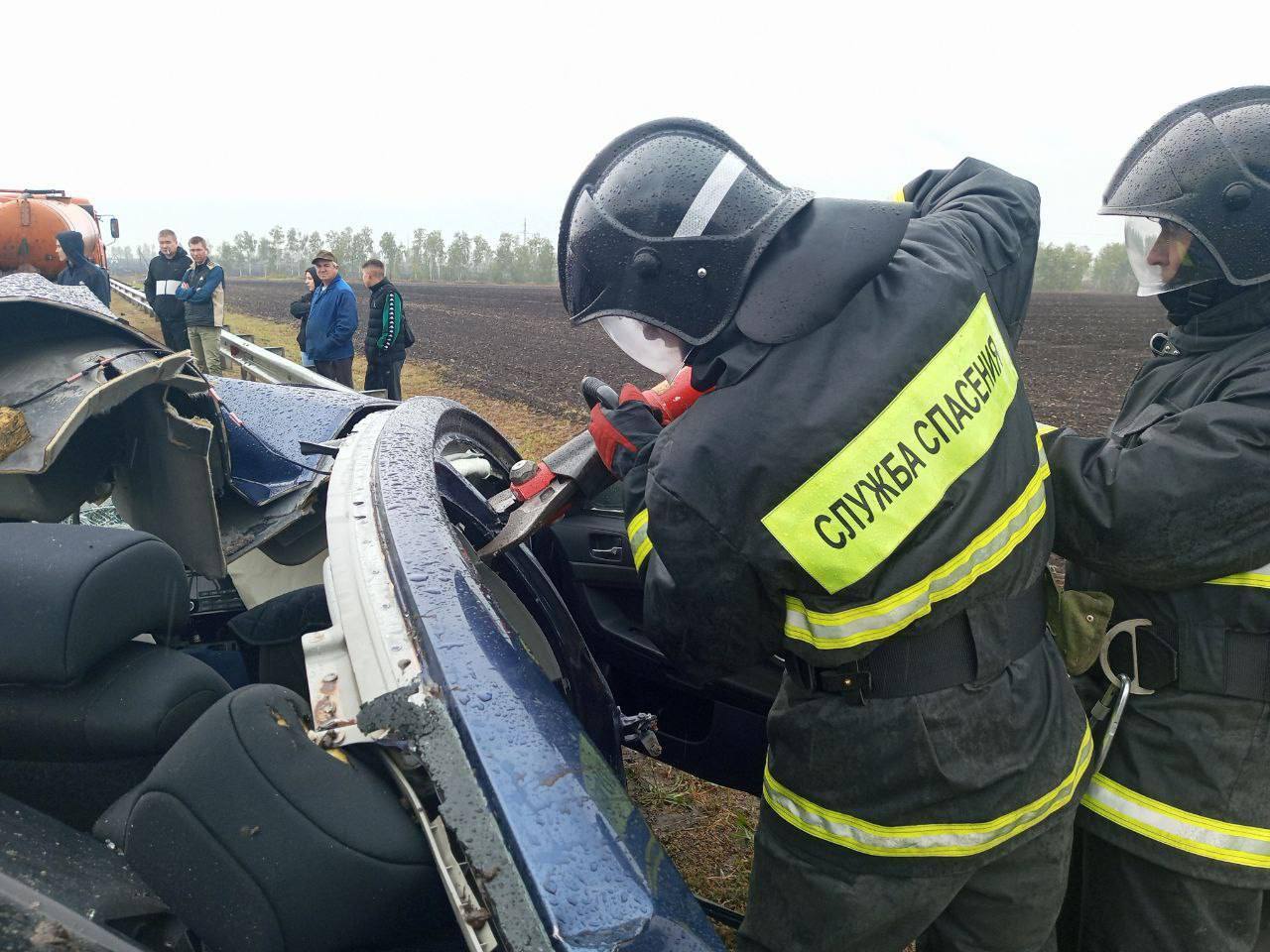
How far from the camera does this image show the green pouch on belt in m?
1.85

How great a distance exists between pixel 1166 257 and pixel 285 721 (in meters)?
2.16

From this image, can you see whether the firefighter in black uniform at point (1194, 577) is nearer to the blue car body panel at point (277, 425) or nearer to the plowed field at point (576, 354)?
the blue car body panel at point (277, 425)

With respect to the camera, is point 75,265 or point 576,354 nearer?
point 75,265

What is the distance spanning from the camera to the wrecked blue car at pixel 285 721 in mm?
984

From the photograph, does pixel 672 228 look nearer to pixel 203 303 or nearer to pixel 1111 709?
pixel 1111 709

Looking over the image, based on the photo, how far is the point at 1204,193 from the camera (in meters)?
1.95

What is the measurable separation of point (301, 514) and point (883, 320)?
1516 mm

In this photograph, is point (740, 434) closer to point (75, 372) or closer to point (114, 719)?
point (114, 719)

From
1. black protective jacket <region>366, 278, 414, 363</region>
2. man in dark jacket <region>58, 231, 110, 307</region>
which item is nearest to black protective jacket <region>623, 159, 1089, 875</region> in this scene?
black protective jacket <region>366, 278, 414, 363</region>

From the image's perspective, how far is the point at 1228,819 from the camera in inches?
67.6

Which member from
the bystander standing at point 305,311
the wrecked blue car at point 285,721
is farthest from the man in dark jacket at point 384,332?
the wrecked blue car at point 285,721

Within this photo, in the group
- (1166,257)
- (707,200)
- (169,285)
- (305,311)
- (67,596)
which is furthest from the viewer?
(169,285)

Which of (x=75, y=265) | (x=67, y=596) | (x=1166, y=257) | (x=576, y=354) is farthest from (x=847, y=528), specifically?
(x=576, y=354)

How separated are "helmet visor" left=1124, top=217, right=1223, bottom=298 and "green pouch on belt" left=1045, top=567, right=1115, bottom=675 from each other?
747 mm
